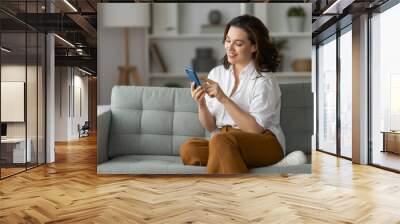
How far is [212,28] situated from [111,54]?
1.07 metres

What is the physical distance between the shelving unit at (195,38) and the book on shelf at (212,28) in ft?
0.11

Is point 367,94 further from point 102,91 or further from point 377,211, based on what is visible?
point 102,91

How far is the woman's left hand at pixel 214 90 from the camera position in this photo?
14.4ft

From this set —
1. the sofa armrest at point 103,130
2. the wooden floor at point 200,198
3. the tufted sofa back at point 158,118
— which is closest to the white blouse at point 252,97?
the tufted sofa back at point 158,118

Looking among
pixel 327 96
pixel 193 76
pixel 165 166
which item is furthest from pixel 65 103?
pixel 193 76

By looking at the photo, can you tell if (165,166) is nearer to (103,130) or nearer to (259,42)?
(103,130)

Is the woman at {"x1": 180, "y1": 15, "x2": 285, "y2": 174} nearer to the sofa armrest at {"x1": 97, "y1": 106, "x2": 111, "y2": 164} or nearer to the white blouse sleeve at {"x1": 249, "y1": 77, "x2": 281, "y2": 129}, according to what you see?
the white blouse sleeve at {"x1": 249, "y1": 77, "x2": 281, "y2": 129}

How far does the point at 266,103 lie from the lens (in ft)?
14.6

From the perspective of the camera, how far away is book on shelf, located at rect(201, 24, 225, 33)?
459cm

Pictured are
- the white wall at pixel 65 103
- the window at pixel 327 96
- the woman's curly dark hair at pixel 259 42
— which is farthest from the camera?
the white wall at pixel 65 103

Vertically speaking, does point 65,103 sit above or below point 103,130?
above

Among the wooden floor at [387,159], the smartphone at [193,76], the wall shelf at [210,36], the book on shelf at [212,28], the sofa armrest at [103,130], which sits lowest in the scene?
the wooden floor at [387,159]

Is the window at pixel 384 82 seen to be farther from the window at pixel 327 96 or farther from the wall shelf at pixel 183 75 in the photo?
the wall shelf at pixel 183 75

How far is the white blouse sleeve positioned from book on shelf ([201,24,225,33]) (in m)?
0.65
